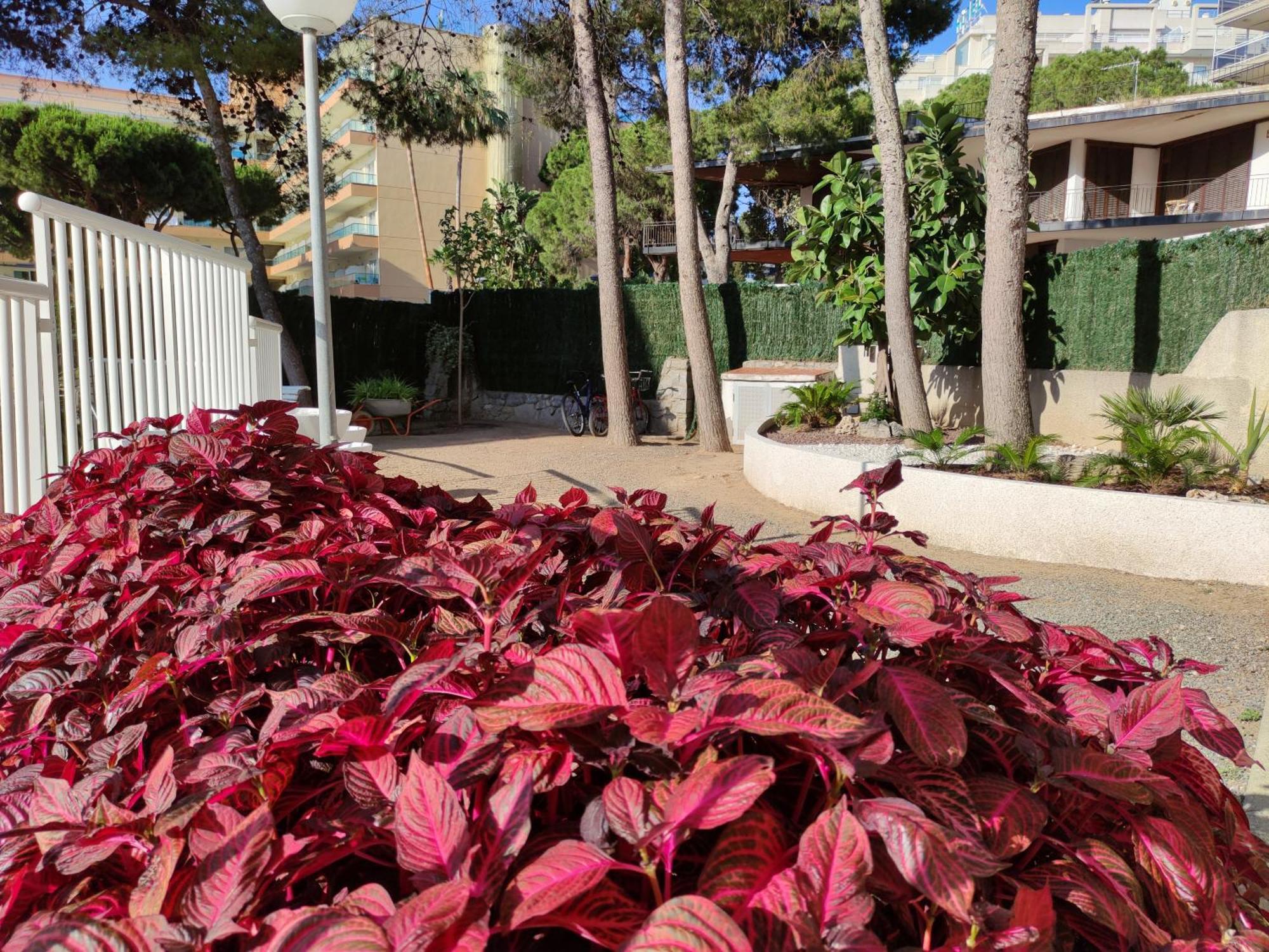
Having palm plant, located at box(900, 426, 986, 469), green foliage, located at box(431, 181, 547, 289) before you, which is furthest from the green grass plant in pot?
palm plant, located at box(900, 426, 986, 469)

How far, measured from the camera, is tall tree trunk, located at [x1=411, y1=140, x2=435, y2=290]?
33344 millimetres

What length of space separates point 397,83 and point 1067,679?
14618 mm

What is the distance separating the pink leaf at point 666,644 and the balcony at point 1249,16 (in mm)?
42254

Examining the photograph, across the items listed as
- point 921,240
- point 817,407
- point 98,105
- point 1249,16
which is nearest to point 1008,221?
point 921,240

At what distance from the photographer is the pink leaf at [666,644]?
67 cm

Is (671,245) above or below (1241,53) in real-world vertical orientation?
below

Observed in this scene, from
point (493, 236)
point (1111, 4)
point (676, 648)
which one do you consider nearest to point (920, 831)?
point (676, 648)

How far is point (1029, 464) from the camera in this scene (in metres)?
6.24

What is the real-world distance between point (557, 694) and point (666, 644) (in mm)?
92

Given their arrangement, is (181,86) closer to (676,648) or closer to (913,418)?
(913,418)

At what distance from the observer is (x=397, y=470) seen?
9000 millimetres

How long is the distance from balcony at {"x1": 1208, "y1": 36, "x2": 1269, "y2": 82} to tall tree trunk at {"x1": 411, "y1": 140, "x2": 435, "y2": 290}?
30.7m

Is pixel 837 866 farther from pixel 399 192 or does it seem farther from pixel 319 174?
pixel 399 192

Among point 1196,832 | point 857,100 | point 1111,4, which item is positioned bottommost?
point 1196,832
